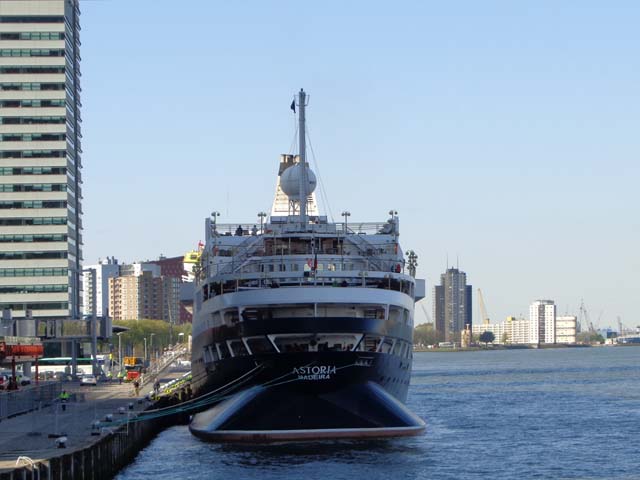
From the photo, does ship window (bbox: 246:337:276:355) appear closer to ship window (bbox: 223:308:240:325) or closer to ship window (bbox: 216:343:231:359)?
ship window (bbox: 216:343:231:359)

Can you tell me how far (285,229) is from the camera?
73312mm

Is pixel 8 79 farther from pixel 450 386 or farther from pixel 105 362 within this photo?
pixel 450 386

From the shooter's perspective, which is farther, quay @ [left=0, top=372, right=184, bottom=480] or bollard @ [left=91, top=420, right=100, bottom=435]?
bollard @ [left=91, top=420, right=100, bottom=435]

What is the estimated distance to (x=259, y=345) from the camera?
Result: 2479 inches

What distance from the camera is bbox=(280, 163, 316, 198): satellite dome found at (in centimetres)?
7888

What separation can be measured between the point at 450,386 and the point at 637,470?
260ft

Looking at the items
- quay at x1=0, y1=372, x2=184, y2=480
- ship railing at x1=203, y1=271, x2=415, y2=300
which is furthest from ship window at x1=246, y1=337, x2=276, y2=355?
quay at x1=0, y1=372, x2=184, y2=480

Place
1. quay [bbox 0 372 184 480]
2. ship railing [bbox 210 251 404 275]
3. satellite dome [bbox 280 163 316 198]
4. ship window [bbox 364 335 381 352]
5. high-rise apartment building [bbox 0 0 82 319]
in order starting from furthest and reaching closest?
high-rise apartment building [bbox 0 0 82 319] → satellite dome [bbox 280 163 316 198] → ship railing [bbox 210 251 404 275] → ship window [bbox 364 335 381 352] → quay [bbox 0 372 184 480]

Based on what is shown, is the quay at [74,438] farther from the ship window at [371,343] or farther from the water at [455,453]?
the ship window at [371,343]

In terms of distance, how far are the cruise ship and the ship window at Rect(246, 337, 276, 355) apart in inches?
3.2

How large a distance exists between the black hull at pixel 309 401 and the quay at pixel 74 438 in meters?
6.10

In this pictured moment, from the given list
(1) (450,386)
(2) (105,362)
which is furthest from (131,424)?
(2) (105,362)

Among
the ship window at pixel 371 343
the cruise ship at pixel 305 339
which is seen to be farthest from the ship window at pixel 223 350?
the ship window at pixel 371 343

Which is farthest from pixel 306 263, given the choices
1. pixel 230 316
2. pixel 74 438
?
pixel 74 438
